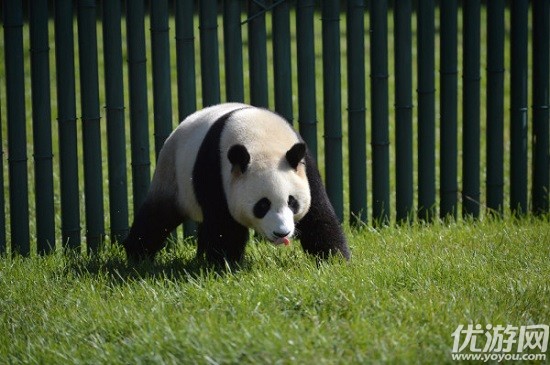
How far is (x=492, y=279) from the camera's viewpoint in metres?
4.09

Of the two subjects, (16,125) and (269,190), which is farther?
(16,125)

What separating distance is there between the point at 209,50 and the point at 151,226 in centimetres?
109

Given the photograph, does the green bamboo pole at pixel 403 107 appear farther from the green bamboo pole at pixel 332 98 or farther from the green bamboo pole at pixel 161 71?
the green bamboo pole at pixel 161 71

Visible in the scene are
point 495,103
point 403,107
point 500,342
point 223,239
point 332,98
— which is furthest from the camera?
point 495,103

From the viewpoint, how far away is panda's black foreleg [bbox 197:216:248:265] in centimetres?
441

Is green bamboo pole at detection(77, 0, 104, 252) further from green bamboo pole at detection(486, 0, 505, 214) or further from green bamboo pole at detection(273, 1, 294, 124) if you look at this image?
green bamboo pole at detection(486, 0, 505, 214)

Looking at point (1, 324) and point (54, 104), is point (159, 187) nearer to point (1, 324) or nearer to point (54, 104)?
point (1, 324)

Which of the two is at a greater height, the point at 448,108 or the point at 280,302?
the point at 448,108

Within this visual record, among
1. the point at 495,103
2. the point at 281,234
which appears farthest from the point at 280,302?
the point at 495,103

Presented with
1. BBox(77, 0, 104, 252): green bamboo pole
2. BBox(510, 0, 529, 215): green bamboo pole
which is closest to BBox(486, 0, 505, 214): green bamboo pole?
BBox(510, 0, 529, 215): green bamboo pole

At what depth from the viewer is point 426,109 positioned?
563 centimetres

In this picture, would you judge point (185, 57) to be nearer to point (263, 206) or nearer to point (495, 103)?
point (263, 206)

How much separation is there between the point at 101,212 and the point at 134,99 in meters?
0.67

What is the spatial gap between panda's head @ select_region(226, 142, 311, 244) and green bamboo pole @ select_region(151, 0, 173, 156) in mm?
1152
